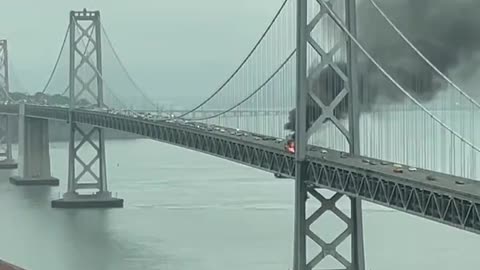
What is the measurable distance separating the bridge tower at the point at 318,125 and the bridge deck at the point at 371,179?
0.22m

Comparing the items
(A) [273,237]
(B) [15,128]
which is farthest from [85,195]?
(B) [15,128]

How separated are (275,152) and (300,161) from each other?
1.38 metres

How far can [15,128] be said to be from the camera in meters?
46.4

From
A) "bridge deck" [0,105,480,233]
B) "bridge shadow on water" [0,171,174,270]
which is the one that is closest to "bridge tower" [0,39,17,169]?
"bridge shadow on water" [0,171,174,270]

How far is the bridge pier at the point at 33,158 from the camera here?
106 ft

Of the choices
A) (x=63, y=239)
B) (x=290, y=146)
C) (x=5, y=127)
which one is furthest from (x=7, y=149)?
(x=290, y=146)

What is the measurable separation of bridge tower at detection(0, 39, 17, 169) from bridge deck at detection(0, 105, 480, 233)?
21.5 metres

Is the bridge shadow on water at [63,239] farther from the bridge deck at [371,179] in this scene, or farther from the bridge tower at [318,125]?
the bridge tower at [318,125]

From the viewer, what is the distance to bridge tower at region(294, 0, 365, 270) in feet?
45.1

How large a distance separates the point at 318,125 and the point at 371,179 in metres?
2.21

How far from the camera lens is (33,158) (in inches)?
1305

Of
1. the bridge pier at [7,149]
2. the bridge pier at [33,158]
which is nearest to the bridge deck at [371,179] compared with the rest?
the bridge pier at [33,158]

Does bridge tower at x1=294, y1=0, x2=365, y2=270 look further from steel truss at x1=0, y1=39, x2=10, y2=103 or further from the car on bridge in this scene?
steel truss at x1=0, y1=39, x2=10, y2=103

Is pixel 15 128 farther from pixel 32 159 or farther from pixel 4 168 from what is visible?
pixel 32 159
